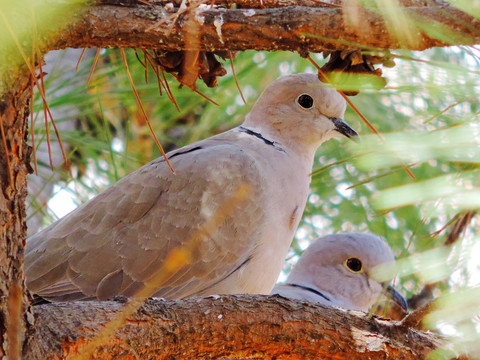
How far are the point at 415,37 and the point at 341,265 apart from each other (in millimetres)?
2283

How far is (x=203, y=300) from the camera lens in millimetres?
1724

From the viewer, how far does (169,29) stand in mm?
1590

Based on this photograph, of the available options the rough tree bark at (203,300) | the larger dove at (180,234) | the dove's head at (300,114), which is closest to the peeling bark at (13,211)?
the rough tree bark at (203,300)

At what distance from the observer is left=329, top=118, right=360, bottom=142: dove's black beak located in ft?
10.2

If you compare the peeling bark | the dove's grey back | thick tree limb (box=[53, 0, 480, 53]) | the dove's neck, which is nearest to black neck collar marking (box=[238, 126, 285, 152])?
the dove's neck

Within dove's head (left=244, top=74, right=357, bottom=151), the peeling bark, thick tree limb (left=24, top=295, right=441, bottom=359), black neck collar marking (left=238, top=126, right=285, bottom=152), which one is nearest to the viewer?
the peeling bark

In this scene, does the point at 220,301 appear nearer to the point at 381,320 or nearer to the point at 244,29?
the point at 381,320

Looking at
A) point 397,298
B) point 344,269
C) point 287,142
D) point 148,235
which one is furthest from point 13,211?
point 344,269

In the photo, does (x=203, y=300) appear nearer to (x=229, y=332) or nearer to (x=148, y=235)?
(x=229, y=332)

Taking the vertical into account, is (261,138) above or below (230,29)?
below

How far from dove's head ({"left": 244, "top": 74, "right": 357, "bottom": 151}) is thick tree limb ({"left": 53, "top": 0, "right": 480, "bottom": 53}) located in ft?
5.22

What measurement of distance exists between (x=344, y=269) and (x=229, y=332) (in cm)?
197

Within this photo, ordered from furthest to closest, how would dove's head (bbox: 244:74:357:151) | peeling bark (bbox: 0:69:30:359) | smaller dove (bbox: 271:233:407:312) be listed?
smaller dove (bbox: 271:233:407:312) → dove's head (bbox: 244:74:357:151) → peeling bark (bbox: 0:69:30:359)

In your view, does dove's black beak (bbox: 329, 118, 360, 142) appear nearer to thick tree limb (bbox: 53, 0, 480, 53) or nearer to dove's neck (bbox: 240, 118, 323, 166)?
dove's neck (bbox: 240, 118, 323, 166)
